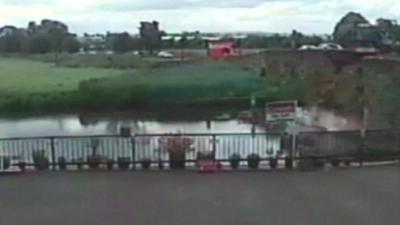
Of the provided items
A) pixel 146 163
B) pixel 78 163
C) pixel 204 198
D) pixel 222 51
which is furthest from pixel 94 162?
pixel 222 51

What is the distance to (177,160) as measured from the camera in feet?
23.0

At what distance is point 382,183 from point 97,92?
4.42 metres

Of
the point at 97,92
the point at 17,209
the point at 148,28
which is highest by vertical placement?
the point at 148,28

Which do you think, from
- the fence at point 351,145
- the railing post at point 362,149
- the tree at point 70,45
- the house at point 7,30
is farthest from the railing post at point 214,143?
the house at point 7,30

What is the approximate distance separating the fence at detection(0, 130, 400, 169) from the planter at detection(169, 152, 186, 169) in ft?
0.10

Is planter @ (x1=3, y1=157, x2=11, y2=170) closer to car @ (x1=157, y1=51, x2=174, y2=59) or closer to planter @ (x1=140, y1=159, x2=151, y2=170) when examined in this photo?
planter @ (x1=140, y1=159, x2=151, y2=170)

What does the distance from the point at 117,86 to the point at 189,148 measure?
1983 millimetres

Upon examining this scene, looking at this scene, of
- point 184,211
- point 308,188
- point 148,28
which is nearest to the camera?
point 184,211

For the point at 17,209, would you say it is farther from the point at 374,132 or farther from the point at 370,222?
the point at 374,132

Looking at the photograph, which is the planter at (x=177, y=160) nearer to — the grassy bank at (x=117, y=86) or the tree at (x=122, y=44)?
the grassy bank at (x=117, y=86)

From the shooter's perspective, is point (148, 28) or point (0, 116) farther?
point (148, 28)

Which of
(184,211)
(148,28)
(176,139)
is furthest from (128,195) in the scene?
(148,28)

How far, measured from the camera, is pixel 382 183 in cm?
620

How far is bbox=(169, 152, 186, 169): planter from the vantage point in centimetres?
701
